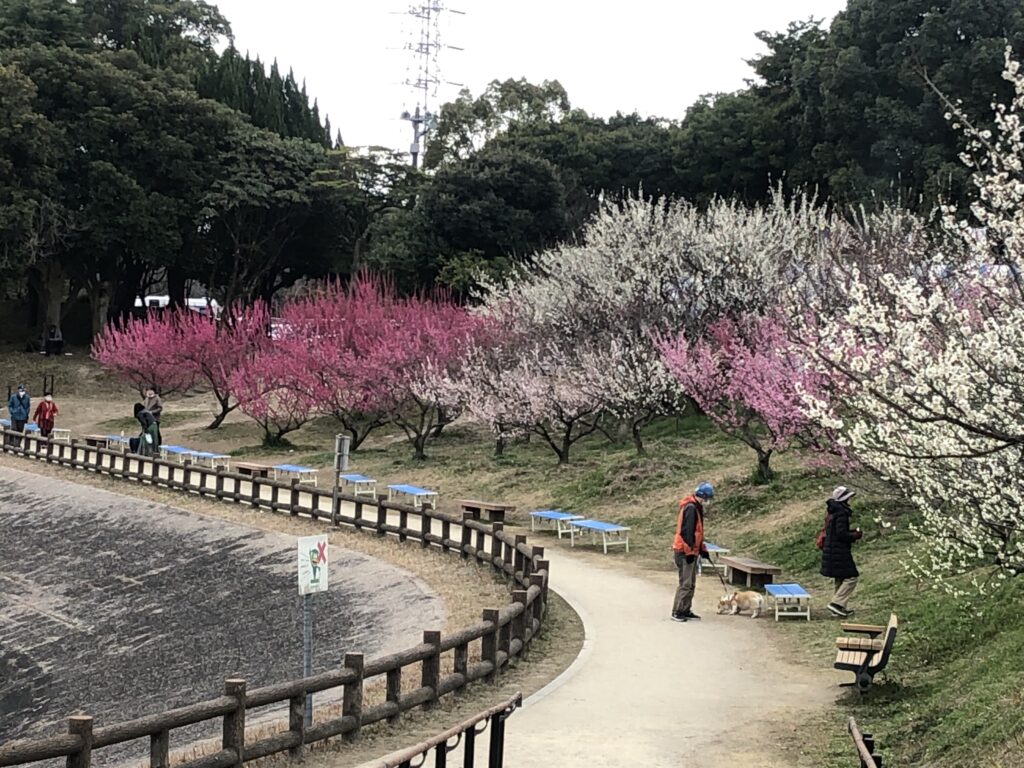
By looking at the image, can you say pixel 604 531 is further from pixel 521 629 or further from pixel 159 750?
pixel 159 750

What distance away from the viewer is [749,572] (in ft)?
52.2

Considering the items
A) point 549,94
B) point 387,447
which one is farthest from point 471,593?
point 549,94

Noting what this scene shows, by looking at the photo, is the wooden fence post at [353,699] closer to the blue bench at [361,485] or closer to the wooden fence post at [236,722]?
the wooden fence post at [236,722]

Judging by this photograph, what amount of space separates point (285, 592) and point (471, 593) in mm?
4572

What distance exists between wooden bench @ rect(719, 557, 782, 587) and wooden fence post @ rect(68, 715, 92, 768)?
10.8m

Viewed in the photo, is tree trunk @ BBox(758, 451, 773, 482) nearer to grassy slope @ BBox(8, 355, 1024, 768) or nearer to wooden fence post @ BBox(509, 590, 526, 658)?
grassy slope @ BBox(8, 355, 1024, 768)

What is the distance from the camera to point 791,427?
68.6 ft

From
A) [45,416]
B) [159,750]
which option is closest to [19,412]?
[45,416]

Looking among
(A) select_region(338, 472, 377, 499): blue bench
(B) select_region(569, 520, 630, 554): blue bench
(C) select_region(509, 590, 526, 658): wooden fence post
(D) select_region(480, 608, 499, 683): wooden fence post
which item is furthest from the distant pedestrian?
(D) select_region(480, 608, 499, 683): wooden fence post

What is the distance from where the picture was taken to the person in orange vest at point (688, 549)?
1368 centimetres

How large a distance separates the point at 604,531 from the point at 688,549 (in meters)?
6.15

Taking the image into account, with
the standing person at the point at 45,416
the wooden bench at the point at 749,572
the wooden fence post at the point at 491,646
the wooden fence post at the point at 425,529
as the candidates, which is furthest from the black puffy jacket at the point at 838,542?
the standing person at the point at 45,416

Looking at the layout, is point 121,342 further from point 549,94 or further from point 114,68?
point 549,94

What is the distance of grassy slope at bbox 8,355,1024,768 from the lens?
862cm
